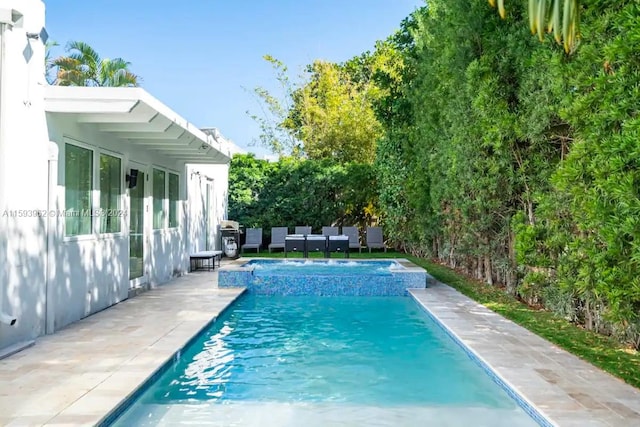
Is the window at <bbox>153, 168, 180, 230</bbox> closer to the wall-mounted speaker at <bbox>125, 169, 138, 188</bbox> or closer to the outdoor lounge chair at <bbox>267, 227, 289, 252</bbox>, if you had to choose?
the wall-mounted speaker at <bbox>125, 169, 138, 188</bbox>

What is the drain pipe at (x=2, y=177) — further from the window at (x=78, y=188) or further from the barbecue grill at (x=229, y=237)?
the barbecue grill at (x=229, y=237)

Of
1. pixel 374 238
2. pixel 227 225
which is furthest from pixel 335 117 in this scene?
pixel 227 225

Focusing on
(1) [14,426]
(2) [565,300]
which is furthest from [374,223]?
(1) [14,426]

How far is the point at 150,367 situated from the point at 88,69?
24258mm

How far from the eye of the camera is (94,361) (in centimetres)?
564

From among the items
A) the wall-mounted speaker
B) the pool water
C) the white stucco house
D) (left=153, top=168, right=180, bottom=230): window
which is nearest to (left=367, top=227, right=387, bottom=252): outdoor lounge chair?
the pool water

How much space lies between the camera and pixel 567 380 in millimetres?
5062

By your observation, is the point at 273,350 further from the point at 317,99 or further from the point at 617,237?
the point at 317,99

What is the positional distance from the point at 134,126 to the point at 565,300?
6917mm

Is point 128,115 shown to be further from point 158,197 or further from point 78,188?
point 158,197

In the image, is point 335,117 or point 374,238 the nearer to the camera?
point 374,238

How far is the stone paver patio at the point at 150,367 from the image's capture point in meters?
4.21
